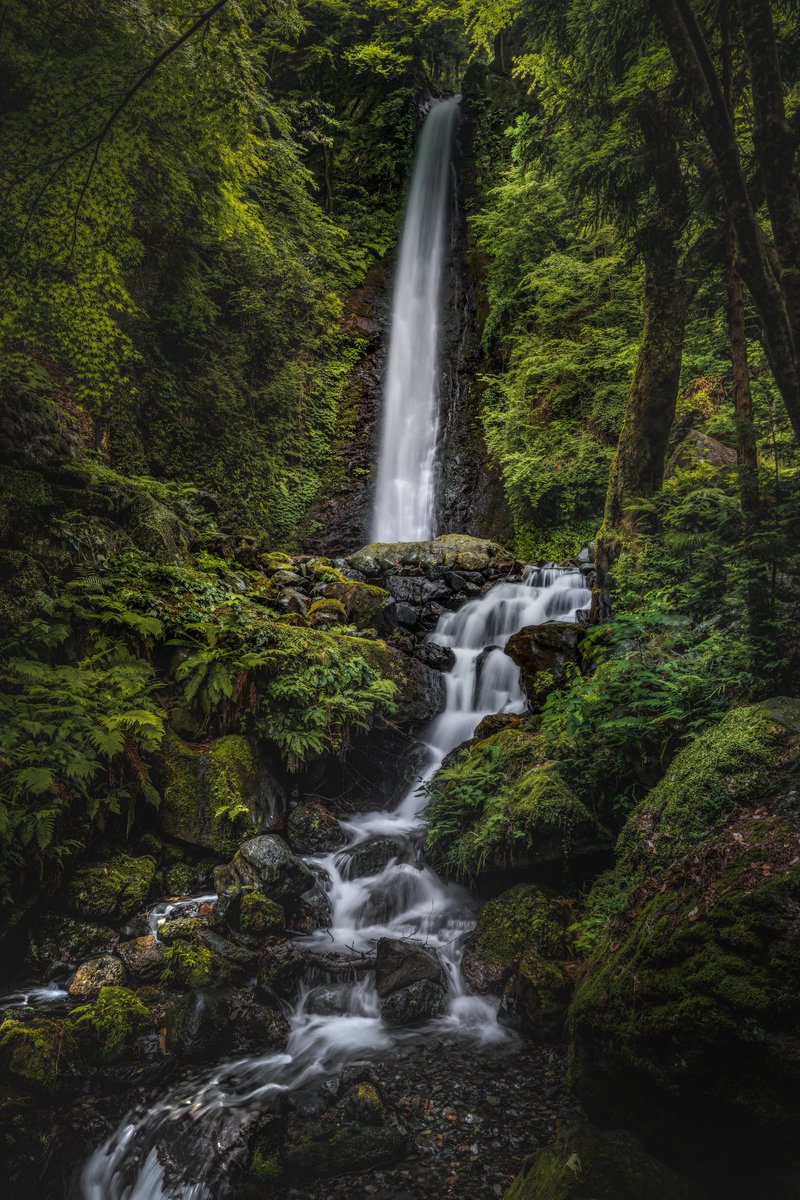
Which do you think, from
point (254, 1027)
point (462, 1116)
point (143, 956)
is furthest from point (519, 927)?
point (143, 956)

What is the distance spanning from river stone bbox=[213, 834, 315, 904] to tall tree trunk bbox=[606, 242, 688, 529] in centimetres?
553

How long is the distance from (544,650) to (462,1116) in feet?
17.7

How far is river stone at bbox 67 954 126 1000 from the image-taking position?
4.12 metres

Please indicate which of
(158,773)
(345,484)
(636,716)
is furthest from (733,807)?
(345,484)

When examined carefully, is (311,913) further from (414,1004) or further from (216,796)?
(216,796)

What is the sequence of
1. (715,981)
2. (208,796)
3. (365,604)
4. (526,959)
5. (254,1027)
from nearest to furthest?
(715,981) → (254,1027) → (526,959) → (208,796) → (365,604)

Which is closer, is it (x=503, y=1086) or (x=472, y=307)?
(x=503, y=1086)

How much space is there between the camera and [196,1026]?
3.91 m

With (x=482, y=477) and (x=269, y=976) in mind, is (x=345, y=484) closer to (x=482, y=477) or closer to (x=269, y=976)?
(x=482, y=477)

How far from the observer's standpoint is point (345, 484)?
16.9m

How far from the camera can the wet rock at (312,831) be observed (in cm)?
630

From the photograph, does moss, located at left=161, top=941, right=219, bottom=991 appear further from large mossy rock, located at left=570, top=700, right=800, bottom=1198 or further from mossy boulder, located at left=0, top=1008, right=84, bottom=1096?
large mossy rock, located at left=570, top=700, right=800, bottom=1198

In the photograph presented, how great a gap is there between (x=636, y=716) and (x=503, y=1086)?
2.52 meters

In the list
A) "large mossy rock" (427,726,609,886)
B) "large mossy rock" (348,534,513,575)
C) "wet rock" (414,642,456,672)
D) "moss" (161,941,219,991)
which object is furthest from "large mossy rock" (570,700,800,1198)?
"large mossy rock" (348,534,513,575)
